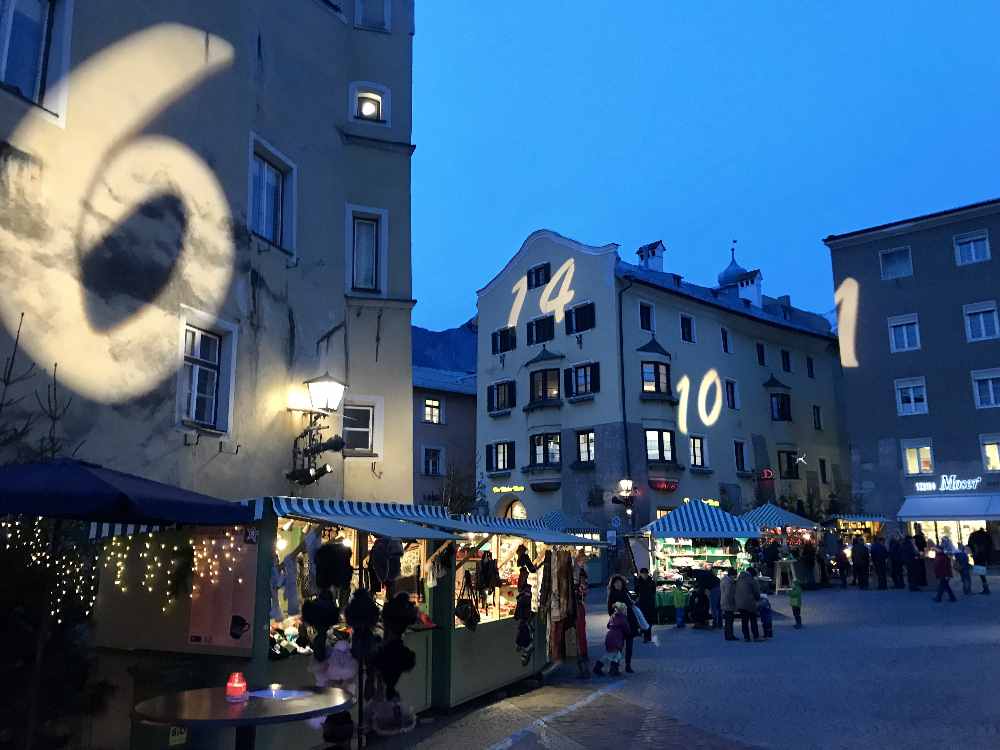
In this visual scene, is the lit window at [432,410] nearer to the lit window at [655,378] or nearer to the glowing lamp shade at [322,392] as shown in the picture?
the lit window at [655,378]

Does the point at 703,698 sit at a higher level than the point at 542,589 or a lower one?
lower

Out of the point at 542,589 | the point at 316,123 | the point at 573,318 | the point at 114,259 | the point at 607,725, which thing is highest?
the point at 573,318

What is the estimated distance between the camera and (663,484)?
39.2 m

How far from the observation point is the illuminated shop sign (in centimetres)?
4309

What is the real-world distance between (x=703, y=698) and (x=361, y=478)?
649cm

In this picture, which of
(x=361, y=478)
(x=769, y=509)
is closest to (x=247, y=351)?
(x=361, y=478)

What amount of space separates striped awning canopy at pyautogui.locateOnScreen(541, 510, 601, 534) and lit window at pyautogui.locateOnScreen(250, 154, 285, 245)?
24.8 metres

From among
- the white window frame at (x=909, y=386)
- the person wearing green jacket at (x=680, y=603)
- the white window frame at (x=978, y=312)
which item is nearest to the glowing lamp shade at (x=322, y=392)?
the person wearing green jacket at (x=680, y=603)

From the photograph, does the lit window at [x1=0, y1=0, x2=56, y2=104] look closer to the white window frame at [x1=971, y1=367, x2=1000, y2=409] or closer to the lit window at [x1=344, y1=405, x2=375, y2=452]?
the lit window at [x1=344, y1=405, x2=375, y2=452]

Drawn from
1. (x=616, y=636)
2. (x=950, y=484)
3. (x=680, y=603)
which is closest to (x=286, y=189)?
(x=616, y=636)

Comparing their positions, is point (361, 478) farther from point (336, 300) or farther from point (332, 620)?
point (332, 620)

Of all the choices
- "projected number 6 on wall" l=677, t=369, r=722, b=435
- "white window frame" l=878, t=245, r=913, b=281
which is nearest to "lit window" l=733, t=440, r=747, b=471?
"projected number 6 on wall" l=677, t=369, r=722, b=435

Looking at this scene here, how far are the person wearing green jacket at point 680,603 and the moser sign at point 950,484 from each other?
69.3 feet

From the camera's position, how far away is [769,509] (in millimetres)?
29516
